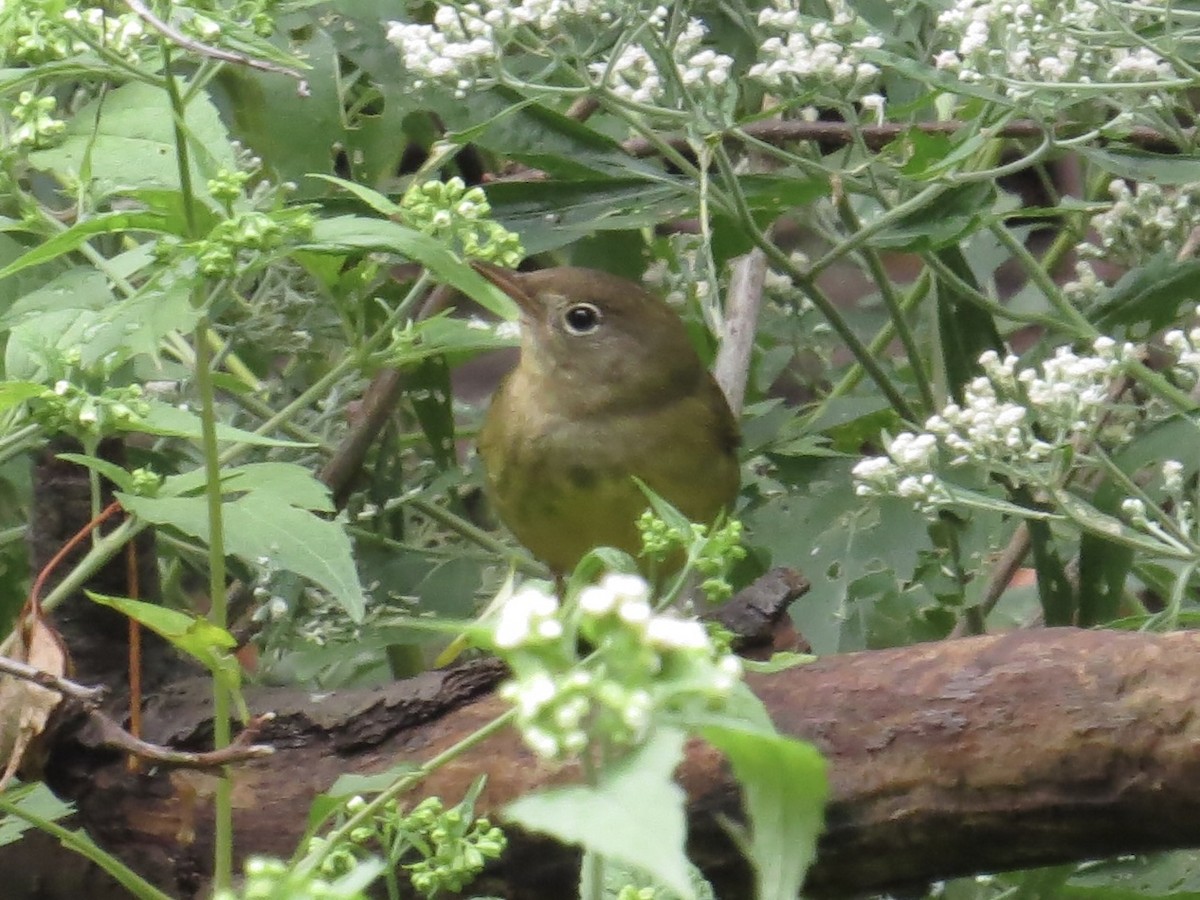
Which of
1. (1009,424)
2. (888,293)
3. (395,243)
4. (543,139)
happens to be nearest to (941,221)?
(888,293)

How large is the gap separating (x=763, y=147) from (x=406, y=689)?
2.66 ft

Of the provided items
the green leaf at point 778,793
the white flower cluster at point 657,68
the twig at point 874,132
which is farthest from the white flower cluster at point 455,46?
the green leaf at point 778,793

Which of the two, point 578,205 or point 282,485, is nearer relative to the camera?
point 282,485

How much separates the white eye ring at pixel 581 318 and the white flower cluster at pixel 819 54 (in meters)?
0.85

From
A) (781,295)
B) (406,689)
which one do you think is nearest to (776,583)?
(406,689)

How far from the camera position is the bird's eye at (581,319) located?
10.1 ft

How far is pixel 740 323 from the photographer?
2750 mm

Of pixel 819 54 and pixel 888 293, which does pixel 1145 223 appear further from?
pixel 819 54

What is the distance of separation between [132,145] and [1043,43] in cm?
106

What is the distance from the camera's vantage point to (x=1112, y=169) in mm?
2295

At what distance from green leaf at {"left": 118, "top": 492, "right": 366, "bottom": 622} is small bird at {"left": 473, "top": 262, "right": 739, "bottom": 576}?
124 cm

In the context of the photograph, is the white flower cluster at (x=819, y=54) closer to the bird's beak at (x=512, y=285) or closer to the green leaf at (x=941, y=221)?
the green leaf at (x=941, y=221)

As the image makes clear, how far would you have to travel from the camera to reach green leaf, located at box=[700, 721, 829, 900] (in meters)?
0.77

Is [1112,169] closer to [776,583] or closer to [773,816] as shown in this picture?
[776,583]
